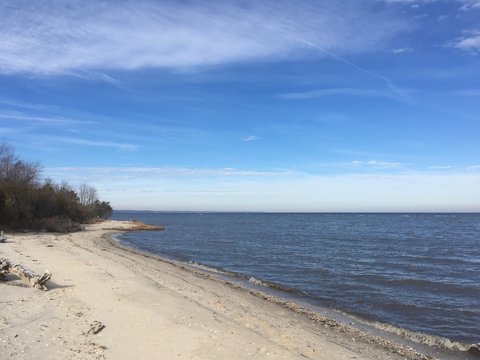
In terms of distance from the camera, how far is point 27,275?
534 inches

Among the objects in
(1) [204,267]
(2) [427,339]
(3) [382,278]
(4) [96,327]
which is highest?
(4) [96,327]

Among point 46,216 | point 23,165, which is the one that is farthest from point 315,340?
point 23,165

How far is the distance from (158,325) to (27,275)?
19.2 feet

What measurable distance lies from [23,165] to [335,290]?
49993mm

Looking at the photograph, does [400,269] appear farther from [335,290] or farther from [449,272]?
[335,290]

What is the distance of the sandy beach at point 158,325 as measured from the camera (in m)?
8.38

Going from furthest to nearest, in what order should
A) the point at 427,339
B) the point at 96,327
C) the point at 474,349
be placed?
the point at 427,339, the point at 474,349, the point at 96,327

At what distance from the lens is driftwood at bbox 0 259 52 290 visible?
13.1m

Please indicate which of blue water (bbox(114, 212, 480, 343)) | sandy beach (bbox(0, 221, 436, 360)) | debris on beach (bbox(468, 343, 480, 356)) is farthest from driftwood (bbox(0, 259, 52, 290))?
debris on beach (bbox(468, 343, 480, 356))

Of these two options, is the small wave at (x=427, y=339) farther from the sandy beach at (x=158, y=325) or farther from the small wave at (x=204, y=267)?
the small wave at (x=204, y=267)

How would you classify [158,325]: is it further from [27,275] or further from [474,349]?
[474,349]

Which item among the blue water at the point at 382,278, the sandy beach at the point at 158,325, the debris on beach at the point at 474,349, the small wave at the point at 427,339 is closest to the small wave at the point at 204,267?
the blue water at the point at 382,278

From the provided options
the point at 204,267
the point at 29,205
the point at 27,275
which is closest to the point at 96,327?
the point at 27,275

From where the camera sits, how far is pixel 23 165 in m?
56.2
